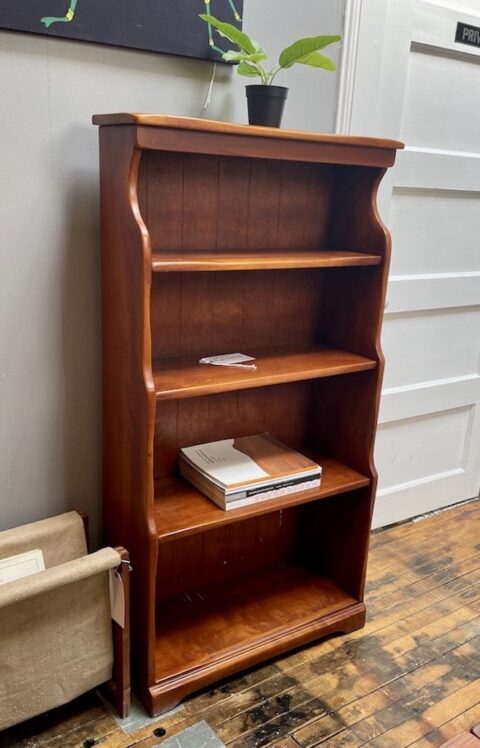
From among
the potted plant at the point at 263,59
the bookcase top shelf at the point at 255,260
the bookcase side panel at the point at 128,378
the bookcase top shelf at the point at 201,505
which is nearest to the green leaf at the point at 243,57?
the potted plant at the point at 263,59

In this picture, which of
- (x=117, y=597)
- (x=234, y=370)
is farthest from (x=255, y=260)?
(x=117, y=597)

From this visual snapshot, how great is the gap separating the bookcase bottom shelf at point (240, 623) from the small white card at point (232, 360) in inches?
29.6

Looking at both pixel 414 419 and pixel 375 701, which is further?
pixel 414 419

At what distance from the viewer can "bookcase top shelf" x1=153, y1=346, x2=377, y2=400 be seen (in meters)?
1.47

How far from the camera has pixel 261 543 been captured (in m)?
2.07

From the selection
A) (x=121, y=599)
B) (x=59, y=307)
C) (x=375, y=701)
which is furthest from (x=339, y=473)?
(x=59, y=307)

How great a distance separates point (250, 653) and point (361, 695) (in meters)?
0.31

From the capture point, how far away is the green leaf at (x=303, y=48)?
145 centimetres

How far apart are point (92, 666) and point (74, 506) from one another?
15.9 inches

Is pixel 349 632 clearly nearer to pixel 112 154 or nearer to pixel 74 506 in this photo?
pixel 74 506

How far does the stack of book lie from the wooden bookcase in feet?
0.11

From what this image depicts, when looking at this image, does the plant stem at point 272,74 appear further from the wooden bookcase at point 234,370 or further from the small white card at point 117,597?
the small white card at point 117,597

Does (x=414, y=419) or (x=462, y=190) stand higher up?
(x=462, y=190)

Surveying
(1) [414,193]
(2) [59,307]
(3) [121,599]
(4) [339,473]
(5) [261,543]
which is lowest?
(5) [261,543]
